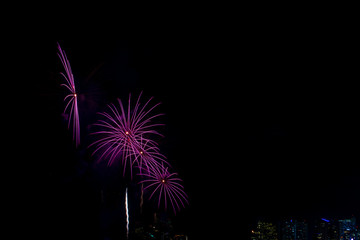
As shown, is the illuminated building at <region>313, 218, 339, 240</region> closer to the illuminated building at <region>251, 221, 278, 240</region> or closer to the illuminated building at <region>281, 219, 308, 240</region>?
the illuminated building at <region>281, 219, 308, 240</region>

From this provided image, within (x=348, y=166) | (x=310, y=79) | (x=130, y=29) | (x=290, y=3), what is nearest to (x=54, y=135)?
(x=130, y=29)

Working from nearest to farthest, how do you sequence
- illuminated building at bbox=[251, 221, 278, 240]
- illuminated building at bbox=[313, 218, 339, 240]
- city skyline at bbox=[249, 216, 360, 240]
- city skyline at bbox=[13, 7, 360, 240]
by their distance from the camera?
city skyline at bbox=[13, 7, 360, 240]
illuminated building at bbox=[251, 221, 278, 240]
city skyline at bbox=[249, 216, 360, 240]
illuminated building at bbox=[313, 218, 339, 240]

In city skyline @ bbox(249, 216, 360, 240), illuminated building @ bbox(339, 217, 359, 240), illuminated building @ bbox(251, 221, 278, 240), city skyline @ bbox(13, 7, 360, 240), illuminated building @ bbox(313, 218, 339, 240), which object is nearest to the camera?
city skyline @ bbox(13, 7, 360, 240)

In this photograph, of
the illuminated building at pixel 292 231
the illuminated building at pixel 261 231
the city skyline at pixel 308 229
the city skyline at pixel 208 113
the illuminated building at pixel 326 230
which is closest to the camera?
the city skyline at pixel 208 113

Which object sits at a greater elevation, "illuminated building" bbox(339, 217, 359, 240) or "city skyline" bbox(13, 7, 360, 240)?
"city skyline" bbox(13, 7, 360, 240)

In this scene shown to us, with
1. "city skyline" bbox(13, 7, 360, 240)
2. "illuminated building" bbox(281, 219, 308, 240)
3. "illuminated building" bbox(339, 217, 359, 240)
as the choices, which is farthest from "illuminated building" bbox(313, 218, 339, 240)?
"city skyline" bbox(13, 7, 360, 240)

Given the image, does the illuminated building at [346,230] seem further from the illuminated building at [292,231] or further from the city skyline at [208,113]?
the city skyline at [208,113]

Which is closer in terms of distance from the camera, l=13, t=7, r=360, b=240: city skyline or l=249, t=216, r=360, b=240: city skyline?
l=13, t=7, r=360, b=240: city skyline

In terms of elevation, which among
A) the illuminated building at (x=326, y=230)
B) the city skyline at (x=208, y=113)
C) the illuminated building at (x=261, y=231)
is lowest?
the illuminated building at (x=326, y=230)

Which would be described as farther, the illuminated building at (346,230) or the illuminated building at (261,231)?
the illuminated building at (346,230)

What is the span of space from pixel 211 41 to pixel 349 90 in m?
4.00

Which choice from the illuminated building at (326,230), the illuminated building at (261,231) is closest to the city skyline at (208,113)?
the illuminated building at (261,231)

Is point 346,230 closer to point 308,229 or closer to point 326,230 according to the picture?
point 326,230

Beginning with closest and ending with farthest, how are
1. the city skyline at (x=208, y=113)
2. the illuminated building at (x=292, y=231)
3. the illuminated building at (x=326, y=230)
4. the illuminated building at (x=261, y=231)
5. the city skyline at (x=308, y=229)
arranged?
the city skyline at (x=208, y=113)
the illuminated building at (x=261, y=231)
the city skyline at (x=308, y=229)
the illuminated building at (x=292, y=231)
the illuminated building at (x=326, y=230)
